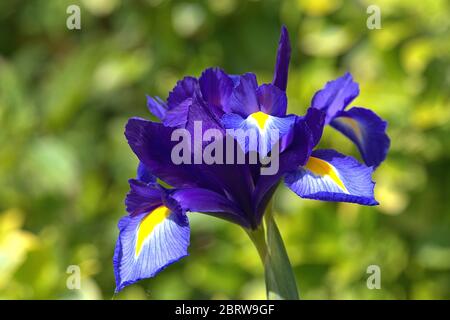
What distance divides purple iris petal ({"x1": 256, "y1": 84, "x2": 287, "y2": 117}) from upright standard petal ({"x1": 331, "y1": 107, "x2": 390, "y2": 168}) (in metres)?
0.21

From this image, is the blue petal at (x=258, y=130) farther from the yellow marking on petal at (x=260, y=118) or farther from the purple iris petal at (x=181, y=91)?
the purple iris petal at (x=181, y=91)

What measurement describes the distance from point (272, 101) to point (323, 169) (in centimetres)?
15

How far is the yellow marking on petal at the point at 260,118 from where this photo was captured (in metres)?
1.20

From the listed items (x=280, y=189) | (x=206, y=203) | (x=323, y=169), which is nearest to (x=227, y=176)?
(x=206, y=203)

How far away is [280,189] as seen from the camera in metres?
2.60

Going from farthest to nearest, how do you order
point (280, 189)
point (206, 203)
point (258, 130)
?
point (280, 189) < point (206, 203) < point (258, 130)

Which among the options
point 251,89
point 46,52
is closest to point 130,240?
point 251,89

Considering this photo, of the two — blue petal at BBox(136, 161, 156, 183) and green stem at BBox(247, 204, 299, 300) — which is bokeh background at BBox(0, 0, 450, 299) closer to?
blue petal at BBox(136, 161, 156, 183)

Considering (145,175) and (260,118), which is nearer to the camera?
(260,118)

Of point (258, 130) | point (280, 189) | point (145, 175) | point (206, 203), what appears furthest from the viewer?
point (280, 189)

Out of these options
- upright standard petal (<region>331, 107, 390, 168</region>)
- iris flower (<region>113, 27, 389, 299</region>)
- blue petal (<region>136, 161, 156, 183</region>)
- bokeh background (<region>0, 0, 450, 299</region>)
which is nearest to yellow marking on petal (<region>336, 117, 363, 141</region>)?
upright standard petal (<region>331, 107, 390, 168</region>)

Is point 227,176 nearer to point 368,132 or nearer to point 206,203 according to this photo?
point 206,203

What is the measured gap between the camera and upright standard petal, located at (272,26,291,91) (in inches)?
52.2

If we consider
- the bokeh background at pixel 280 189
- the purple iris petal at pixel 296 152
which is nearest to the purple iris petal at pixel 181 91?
the purple iris petal at pixel 296 152
